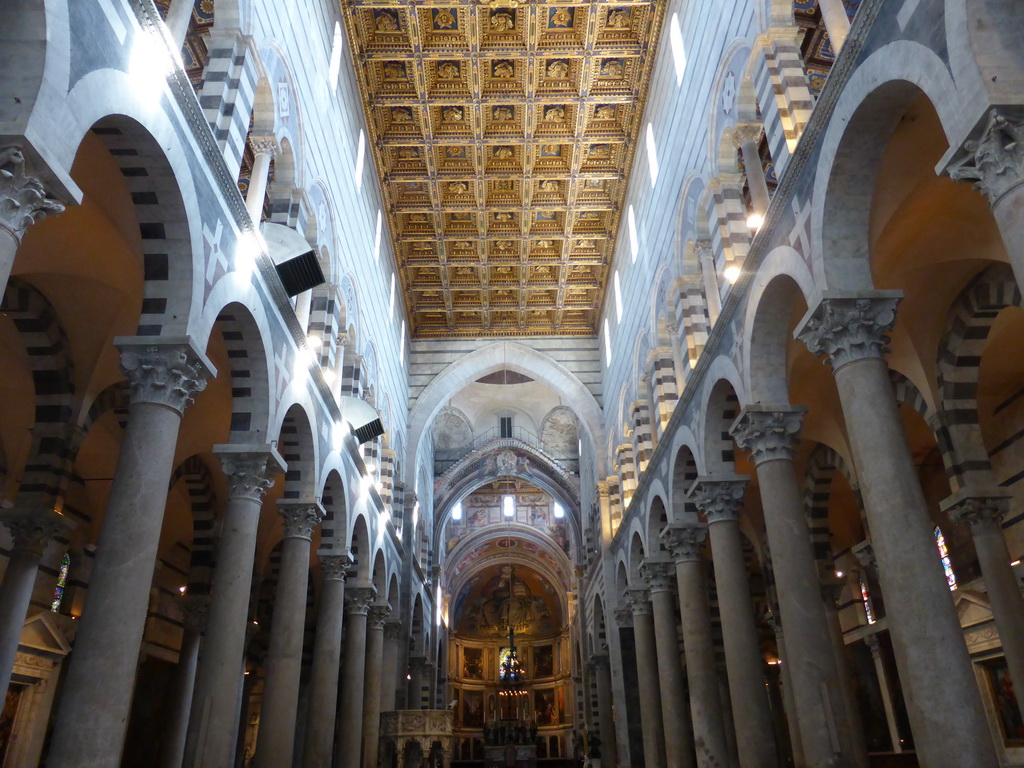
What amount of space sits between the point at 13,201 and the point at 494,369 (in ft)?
73.7

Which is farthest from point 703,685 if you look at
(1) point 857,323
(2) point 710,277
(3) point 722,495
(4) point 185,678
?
(4) point 185,678

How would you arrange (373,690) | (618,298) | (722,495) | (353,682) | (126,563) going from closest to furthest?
(126,563), (722,495), (353,682), (373,690), (618,298)

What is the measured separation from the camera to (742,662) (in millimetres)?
11023

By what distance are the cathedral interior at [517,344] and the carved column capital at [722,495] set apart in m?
0.05

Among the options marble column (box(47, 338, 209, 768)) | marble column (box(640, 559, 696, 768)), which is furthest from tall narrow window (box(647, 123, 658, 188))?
marble column (box(47, 338, 209, 768))

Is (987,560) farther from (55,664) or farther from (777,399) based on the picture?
(55,664)

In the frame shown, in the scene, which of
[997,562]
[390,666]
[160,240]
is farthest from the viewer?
[390,666]

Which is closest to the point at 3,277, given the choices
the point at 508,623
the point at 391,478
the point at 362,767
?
the point at 362,767

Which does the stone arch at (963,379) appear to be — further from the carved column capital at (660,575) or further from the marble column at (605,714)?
the marble column at (605,714)

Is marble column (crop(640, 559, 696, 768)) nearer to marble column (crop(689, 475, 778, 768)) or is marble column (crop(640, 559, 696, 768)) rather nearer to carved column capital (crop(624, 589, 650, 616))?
carved column capital (crop(624, 589, 650, 616))

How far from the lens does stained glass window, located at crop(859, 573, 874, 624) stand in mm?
18125

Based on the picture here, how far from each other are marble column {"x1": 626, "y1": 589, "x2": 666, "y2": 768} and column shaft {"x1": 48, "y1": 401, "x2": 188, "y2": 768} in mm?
12346

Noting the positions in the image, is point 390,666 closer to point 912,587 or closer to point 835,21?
point 912,587

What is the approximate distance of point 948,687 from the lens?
645 cm
